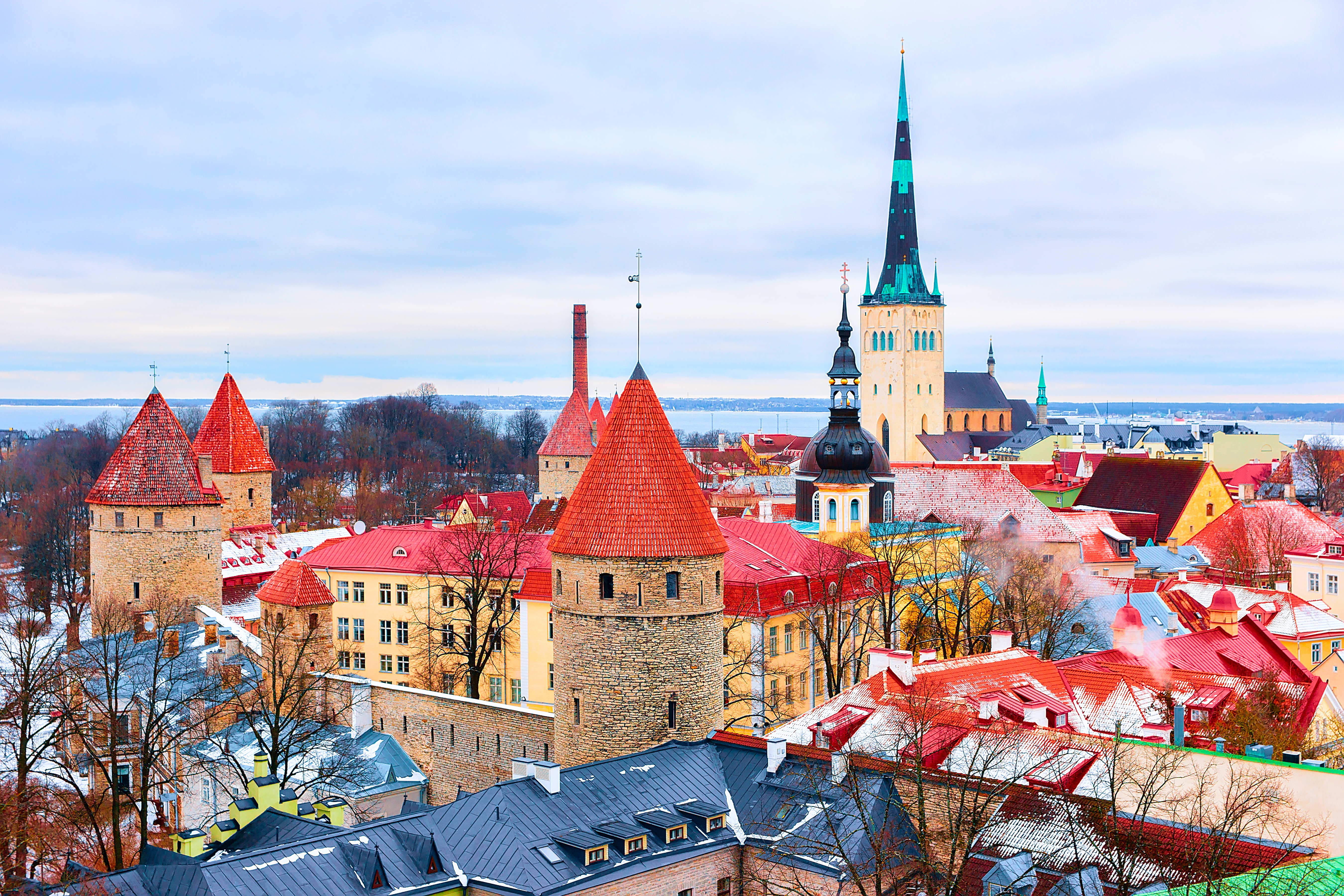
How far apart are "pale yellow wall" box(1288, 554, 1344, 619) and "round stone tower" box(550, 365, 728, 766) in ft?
98.7

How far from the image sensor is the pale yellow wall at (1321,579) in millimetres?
51406

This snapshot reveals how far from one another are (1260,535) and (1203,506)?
747 centimetres

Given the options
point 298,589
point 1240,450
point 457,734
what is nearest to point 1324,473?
point 1240,450

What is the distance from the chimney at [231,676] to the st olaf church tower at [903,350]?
8004 centimetres

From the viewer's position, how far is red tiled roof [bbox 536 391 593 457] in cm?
8781

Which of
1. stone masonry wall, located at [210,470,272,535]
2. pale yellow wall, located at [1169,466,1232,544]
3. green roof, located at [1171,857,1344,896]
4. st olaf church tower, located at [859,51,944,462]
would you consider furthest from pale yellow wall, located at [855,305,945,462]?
green roof, located at [1171,857,1344,896]

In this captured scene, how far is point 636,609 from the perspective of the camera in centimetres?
2856

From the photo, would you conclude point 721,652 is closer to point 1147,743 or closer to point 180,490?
point 1147,743

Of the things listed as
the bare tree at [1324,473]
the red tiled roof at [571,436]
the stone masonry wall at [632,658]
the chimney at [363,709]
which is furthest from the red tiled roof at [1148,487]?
the stone masonry wall at [632,658]

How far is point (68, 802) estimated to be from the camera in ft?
102

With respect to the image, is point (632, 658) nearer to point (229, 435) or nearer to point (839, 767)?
point (839, 767)

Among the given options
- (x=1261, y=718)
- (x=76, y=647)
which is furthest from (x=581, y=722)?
(x=76, y=647)

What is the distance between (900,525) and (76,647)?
28812 millimetres

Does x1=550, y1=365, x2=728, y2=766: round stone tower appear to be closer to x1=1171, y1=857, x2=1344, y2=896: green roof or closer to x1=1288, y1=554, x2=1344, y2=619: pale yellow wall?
x1=1171, y1=857, x2=1344, y2=896: green roof
